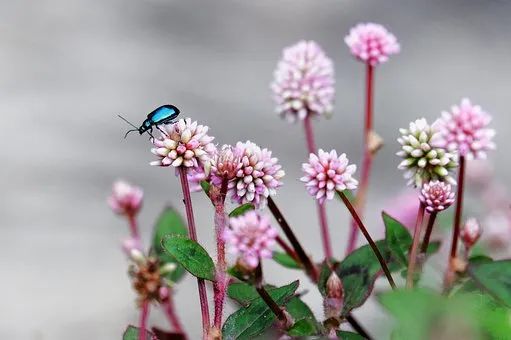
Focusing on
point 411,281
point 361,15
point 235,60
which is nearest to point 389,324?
point 411,281

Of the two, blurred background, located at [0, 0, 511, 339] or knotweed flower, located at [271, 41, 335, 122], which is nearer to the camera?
knotweed flower, located at [271, 41, 335, 122]

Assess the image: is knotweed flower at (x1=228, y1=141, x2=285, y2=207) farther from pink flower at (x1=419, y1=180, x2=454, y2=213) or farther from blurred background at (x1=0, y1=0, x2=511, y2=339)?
blurred background at (x1=0, y1=0, x2=511, y2=339)

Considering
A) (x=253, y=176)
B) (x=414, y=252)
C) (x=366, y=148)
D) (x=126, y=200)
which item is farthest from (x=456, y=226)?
(x=126, y=200)

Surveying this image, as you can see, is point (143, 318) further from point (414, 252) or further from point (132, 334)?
point (414, 252)

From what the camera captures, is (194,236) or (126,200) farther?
(126,200)

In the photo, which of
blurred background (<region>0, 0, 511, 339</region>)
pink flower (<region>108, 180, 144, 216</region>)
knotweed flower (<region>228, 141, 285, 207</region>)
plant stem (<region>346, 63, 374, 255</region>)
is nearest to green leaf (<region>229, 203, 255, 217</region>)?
knotweed flower (<region>228, 141, 285, 207</region>)
